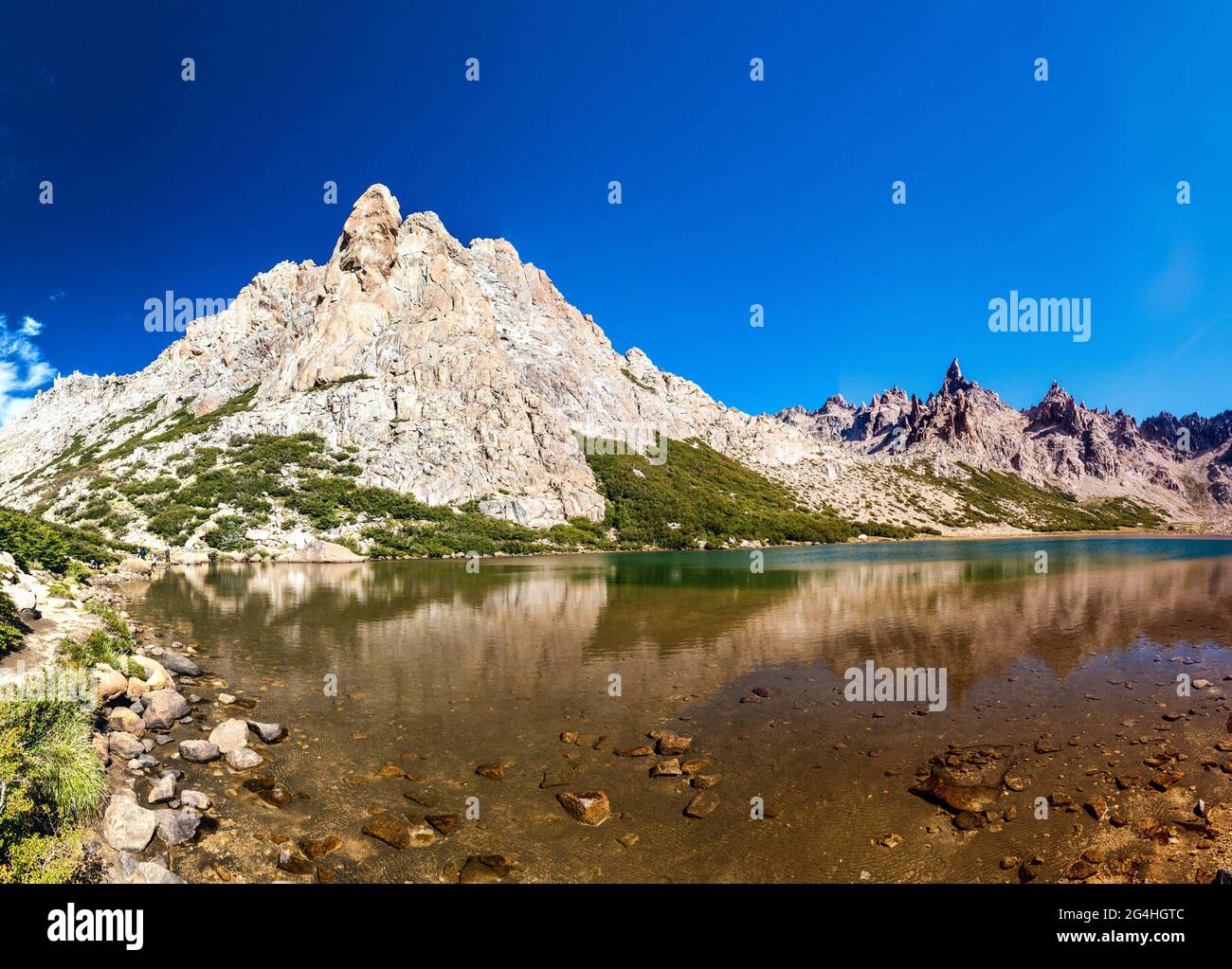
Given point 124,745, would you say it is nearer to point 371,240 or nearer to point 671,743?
point 671,743

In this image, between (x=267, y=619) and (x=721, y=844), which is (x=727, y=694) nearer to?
(x=721, y=844)

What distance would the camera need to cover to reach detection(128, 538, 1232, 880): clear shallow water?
34.7 ft

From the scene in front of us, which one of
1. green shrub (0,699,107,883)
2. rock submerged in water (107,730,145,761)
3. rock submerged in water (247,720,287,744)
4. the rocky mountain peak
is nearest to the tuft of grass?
the rocky mountain peak

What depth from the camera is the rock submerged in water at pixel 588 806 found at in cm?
1166

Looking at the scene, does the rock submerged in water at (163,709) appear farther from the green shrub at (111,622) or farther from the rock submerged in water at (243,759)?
the green shrub at (111,622)

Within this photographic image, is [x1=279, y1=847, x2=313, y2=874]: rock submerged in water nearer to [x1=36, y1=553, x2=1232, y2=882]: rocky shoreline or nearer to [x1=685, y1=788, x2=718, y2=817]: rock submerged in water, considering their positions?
[x1=36, y1=553, x2=1232, y2=882]: rocky shoreline

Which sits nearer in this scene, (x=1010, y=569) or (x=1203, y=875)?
(x=1203, y=875)

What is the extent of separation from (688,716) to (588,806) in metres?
7.16

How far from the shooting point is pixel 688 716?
18.3 meters

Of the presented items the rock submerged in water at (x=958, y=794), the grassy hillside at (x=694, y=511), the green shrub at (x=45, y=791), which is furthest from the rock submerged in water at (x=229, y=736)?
the grassy hillside at (x=694, y=511)

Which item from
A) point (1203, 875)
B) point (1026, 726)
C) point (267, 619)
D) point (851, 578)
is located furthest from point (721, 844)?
point (851, 578)

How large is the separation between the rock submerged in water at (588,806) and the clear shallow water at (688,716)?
0.22 meters

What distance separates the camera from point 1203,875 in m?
9.48

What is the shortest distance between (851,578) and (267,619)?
186 feet
